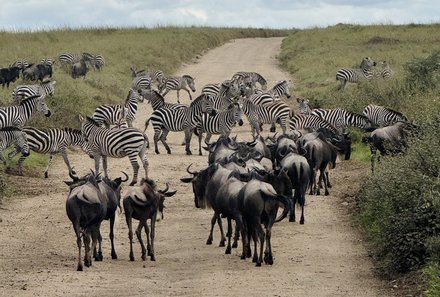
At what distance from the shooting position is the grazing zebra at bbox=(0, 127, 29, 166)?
20.8m

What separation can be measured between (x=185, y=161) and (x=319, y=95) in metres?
11.6

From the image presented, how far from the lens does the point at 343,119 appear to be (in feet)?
82.0

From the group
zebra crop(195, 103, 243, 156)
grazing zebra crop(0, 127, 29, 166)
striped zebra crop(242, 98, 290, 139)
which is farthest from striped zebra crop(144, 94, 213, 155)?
grazing zebra crop(0, 127, 29, 166)

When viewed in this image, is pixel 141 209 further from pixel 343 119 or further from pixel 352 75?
pixel 352 75

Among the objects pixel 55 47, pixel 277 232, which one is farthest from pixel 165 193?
pixel 55 47

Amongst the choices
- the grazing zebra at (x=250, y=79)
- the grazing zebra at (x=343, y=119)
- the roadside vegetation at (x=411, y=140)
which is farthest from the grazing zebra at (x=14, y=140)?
the grazing zebra at (x=250, y=79)

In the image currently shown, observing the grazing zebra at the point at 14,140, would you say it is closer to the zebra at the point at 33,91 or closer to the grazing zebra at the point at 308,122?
the grazing zebra at the point at 308,122

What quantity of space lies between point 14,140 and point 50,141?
1.01 meters

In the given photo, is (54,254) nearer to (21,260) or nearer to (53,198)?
(21,260)

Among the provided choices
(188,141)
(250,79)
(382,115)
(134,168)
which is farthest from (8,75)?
(382,115)

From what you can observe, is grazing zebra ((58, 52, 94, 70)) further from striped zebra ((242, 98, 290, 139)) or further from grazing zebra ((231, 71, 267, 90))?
striped zebra ((242, 98, 290, 139))

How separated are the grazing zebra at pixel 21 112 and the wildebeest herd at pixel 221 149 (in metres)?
0.03

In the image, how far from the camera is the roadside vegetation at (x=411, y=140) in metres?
12.1

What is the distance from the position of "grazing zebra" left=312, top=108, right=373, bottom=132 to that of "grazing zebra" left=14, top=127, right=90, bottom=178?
710 cm
